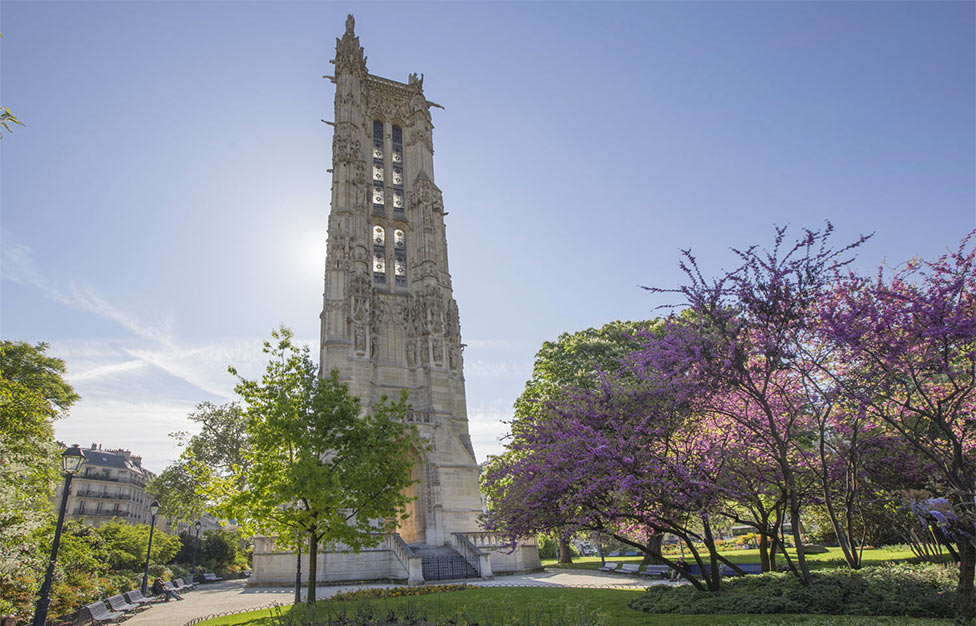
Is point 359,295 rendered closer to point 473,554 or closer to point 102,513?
point 473,554

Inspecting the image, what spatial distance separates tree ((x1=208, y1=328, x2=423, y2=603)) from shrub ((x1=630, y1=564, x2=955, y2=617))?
7088mm

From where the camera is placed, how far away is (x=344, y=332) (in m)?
32.9

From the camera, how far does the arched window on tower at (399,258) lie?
37.9 metres

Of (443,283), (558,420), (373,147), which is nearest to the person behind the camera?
(558,420)

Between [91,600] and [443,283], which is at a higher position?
[443,283]

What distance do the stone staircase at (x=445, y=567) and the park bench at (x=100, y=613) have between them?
33.9 ft

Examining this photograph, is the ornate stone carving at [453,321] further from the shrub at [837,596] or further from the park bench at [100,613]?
the shrub at [837,596]

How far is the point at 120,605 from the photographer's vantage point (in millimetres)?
16625

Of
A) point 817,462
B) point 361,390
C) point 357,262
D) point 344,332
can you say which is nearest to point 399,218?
point 357,262

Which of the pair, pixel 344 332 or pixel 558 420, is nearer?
pixel 558 420

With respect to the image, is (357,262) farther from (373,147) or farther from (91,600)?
(91,600)

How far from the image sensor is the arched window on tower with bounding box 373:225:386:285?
37375 mm

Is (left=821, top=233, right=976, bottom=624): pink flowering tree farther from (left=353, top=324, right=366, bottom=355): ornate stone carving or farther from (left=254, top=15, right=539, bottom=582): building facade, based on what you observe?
(left=353, top=324, right=366, bottom=355): ornate stone carving

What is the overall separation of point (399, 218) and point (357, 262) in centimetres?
653
